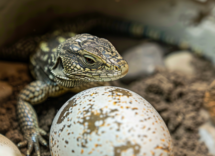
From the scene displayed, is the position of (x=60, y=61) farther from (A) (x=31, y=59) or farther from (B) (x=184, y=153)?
(B) (x=184, y=153)

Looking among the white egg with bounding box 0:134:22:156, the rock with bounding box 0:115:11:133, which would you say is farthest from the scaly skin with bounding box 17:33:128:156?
the white egg with bounding box 0:134:22:156

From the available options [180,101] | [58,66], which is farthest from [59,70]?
[180,101]

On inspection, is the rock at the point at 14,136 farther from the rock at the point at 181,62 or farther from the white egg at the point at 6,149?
the rock at the point at 181,62

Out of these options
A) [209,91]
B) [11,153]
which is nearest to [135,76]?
[209,91]

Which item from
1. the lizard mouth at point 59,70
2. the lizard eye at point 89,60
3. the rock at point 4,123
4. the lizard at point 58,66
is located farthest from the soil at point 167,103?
the lizard eye at point 89,60

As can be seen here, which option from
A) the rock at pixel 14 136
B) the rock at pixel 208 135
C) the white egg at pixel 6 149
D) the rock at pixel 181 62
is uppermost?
the white egg at pixel 6 149

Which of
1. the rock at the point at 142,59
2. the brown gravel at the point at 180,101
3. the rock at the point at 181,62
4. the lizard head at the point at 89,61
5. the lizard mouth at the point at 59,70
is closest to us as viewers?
the lizard head at the point at 89,61

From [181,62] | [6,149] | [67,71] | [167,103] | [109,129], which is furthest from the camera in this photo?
[181,62]

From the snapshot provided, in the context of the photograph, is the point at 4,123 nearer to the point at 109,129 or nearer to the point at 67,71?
the point at 67,71
